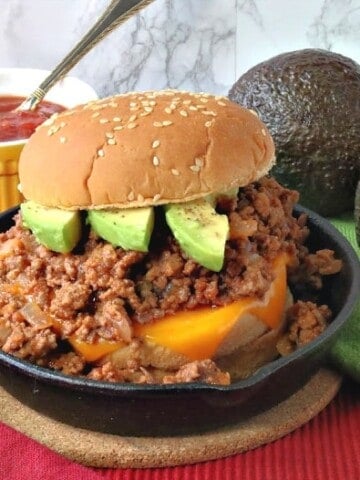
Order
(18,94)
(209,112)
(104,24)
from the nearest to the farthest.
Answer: (209,112) < (104,24) < (18,94)

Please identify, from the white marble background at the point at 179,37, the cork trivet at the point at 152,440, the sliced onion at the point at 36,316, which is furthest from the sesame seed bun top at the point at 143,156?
the white marble background at the point at 179,37

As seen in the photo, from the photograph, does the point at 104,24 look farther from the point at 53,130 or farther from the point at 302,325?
the point at 302,325

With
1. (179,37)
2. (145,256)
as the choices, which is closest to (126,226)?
(145,256)

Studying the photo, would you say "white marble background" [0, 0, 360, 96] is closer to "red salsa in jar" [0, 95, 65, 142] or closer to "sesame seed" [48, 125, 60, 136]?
"red salsa in jar" [0, 95, 65, 142]

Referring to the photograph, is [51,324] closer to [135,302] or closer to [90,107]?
[135,302]

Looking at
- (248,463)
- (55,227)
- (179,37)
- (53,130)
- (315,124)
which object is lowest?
(248,463)

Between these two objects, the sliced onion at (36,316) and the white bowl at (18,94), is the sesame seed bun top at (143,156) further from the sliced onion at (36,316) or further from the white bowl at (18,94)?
the white bowl at (18,94)
